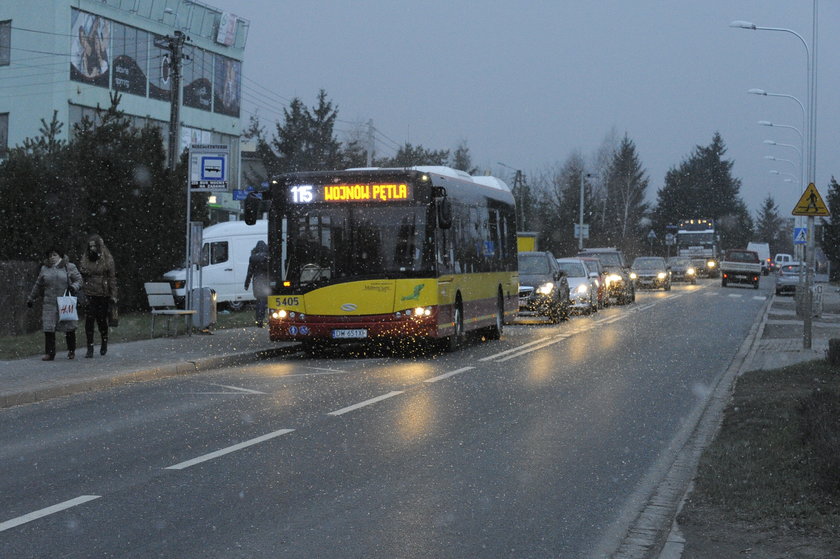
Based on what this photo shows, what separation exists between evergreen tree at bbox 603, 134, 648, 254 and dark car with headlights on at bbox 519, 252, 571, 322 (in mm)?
79821

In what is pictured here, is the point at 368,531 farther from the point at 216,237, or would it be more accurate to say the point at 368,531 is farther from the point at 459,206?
the point at 216,237

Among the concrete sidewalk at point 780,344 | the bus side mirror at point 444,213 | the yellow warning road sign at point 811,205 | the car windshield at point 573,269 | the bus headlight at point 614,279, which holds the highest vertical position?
the yellow warning road sign at point 811,205

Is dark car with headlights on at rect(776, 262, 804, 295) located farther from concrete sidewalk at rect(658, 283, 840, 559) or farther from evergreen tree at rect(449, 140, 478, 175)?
evergreen tree at rect(449, 140, 478, 175)

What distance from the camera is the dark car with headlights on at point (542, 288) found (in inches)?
1222

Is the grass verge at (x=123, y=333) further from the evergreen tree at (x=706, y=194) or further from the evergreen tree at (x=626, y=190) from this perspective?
the evergreen tree at (x=706, y=194)

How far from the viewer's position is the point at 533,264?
106 feet

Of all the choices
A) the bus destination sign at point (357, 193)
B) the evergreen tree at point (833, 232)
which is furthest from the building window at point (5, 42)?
the evergreen tree at point (833, 232)

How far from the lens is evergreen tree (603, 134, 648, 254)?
120 m

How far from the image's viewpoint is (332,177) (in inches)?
786

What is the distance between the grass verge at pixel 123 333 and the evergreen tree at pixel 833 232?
1857 inches

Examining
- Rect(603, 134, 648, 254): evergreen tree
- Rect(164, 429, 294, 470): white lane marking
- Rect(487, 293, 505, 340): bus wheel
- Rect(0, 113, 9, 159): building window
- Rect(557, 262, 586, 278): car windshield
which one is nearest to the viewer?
Rect(164, 429, 294, 470): white lane marking

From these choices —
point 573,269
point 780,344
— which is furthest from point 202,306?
point 573,269

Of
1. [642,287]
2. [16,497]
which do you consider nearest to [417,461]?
[16,497]

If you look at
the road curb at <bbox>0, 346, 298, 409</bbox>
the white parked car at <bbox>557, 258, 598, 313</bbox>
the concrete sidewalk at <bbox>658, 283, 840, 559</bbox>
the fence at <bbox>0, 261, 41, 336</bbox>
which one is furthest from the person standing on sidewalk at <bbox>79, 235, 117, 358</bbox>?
the white parked car at <bbox>557, 258, 598, 313</bbox>
